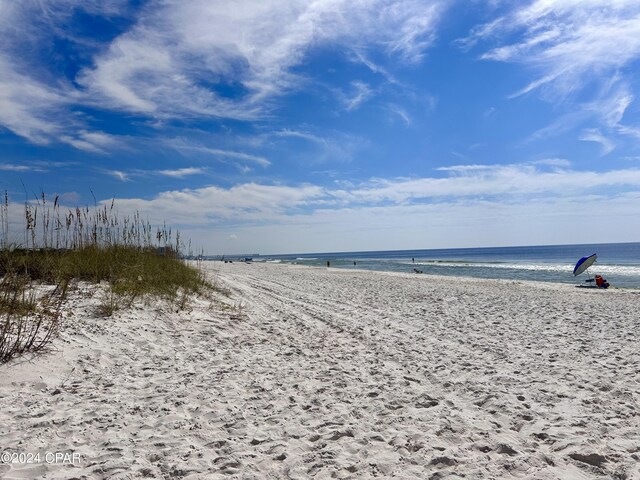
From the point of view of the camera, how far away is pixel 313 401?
14.2 feet

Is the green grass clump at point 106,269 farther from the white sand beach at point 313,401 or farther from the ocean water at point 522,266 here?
the ocean water at point 522,266

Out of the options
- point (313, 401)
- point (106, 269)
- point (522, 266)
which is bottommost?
point (313, 401)

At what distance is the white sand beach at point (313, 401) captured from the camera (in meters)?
3.08

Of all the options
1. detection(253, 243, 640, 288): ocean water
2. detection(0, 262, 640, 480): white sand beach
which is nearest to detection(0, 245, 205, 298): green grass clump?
detection(0, 262, 640, 480): white sand beach

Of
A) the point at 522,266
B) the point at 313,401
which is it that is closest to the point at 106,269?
the point at 313,401

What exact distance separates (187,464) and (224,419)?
2.68 ft

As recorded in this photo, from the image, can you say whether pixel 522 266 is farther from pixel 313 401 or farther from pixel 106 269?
pixel 313 401

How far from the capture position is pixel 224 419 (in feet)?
12.6

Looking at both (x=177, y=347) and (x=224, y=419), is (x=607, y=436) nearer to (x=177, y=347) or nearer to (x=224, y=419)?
(x=224, y=419)

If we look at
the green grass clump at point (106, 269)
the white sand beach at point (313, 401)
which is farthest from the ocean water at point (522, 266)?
the green grass clump at point (106, 269)

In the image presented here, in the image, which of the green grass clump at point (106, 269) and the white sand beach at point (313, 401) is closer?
the white sand beach at point (313, 401)

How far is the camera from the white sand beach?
121 inches

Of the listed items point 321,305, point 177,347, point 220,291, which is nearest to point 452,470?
point 177,347

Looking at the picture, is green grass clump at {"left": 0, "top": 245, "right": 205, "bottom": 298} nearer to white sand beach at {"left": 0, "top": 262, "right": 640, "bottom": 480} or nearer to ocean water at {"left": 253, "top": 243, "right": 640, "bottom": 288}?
white sand beach at {"left": 0, "top": 262, "right": 640, "bottom": 480}
